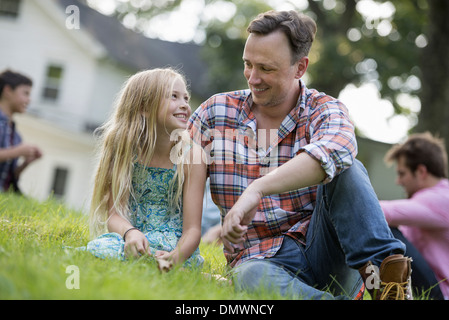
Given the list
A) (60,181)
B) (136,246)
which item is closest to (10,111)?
(136,246)

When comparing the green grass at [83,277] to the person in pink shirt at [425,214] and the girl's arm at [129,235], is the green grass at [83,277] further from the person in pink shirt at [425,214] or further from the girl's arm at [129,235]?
the person in pink shirt at [425,214]

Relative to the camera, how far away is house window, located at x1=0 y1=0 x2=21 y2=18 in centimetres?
1658

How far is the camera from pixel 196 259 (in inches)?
101

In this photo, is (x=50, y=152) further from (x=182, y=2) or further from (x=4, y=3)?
(x=182, y=2)

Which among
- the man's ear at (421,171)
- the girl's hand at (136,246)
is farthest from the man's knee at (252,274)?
the man's ear at (421,171)

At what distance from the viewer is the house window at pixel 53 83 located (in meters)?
16.1

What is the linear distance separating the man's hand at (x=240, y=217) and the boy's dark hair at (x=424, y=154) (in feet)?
7.67

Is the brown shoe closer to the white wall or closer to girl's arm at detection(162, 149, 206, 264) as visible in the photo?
girl's arm at detection(162, 149, 206, 264)

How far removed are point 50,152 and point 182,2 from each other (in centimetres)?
901

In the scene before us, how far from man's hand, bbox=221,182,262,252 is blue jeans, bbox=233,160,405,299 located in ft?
0.76

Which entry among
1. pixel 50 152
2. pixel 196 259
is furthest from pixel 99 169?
pixel 50 152

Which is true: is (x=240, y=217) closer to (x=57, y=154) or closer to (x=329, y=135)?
(x=329, y=135)

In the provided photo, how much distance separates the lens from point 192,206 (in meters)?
2.55

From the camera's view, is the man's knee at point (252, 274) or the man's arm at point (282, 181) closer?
the man's arm at point (282, 181)
